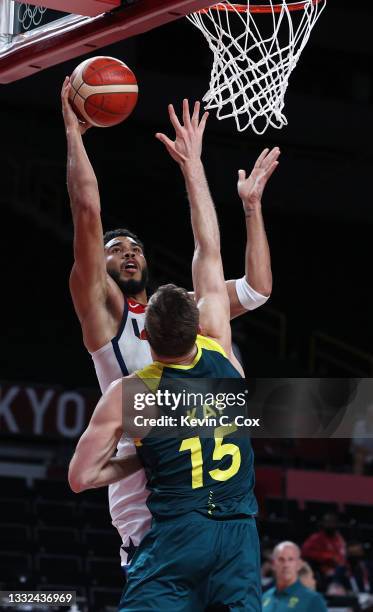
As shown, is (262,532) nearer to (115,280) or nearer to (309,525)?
(309,525)

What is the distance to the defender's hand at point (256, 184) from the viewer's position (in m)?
4.39

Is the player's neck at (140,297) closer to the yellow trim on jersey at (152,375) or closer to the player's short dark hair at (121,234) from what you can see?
the player's short dark hair at (121,234)

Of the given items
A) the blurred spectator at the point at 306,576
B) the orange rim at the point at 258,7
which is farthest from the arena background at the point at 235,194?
the orange rim at the point at 258,7

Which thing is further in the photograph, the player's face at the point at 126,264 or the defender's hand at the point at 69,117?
the player's face at the point at 126,264

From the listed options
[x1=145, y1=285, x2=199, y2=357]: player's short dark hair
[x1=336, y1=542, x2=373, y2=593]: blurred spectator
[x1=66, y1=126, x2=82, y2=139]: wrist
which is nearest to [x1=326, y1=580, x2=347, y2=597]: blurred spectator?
[x1=336, y1=542, x2=373, y2=593]: blurred spectator

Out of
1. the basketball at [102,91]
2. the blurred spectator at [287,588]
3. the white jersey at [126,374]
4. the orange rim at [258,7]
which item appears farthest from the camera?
the blurred spectator at [287,588]

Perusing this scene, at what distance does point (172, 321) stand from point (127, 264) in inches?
35.8

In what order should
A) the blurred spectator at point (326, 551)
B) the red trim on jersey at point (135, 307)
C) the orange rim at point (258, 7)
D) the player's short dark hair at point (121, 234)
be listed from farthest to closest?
the blurred spectator at point (326, 551)
the orange rim at point (258, 7)
the player's short dark hair at point (121, 234)
the red trim on jersey at point (135, 307)

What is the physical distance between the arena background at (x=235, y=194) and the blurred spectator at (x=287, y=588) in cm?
663

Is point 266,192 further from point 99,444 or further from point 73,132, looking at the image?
point 99,444

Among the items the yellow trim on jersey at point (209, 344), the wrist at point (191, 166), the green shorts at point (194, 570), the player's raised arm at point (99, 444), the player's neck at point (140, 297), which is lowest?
the green shorts at point (194, 570)

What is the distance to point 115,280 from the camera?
13.7ft

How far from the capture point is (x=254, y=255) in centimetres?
434

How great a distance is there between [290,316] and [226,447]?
13237 millimetres
